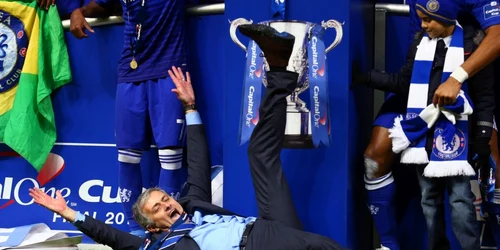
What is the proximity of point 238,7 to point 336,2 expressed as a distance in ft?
1.50

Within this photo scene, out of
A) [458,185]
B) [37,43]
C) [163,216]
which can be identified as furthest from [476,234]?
[37,43]

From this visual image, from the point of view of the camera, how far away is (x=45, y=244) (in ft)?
14.3

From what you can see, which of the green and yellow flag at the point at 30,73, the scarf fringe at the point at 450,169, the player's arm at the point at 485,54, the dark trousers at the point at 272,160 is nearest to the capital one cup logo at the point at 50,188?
the green and yellow flag at the point at 30,73

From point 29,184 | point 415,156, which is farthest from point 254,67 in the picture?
point 29,184

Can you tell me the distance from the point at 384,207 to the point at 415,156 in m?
0.32

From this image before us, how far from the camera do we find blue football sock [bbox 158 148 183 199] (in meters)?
4.27

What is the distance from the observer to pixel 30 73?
4594mm

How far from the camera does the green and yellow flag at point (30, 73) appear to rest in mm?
4590

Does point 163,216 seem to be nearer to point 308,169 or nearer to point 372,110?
point 308,169

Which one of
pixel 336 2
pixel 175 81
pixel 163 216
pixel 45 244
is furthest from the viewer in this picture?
pixel 45 244

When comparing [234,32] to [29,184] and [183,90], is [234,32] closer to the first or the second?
[183,90]

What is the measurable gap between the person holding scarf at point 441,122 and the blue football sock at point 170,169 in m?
1.02

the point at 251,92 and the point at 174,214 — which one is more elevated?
the point at 251,92

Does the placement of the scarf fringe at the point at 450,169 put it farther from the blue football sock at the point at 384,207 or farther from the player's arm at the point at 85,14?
the player's arm at the point at 85,14
